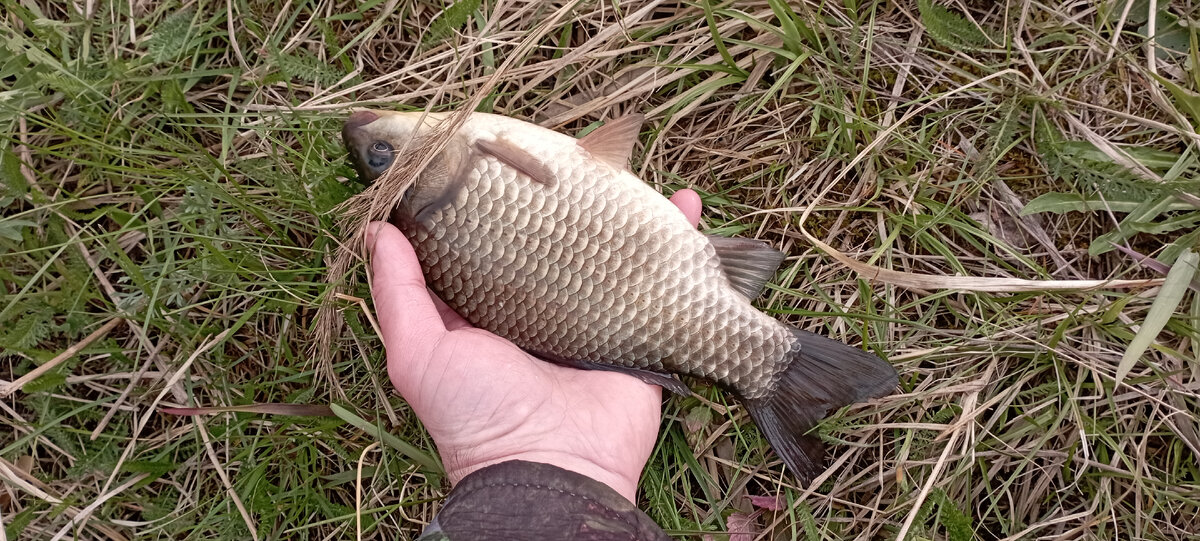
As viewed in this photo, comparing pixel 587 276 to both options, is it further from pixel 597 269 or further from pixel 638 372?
pixel 638 372

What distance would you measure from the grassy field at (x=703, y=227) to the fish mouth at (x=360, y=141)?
0.22m

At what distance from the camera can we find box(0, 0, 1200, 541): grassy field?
2375 mm

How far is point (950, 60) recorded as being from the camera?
251 centimetres

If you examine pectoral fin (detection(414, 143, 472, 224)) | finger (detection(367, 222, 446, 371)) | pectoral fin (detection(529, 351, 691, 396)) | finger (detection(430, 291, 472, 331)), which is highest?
pectoral fin (detection(414, 143, 472, 224))

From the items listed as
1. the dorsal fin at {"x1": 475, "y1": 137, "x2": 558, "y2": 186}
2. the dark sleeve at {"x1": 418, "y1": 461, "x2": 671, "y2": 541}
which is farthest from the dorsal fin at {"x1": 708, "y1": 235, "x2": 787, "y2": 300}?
the dark sleeve at {"x1": 418, "y1": 461, "x2": 671, "y2": 541}

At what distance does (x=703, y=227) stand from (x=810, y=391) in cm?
67

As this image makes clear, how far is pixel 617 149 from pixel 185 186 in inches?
61.9

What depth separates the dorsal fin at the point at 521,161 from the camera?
6.80ft

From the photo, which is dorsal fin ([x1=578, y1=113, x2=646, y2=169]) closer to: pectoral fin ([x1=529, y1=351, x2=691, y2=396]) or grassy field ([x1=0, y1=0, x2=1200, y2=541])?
grassy field ([x1=0, y1=0, x2=1200, y2=541])

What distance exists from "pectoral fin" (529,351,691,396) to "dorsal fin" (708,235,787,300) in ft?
1.20

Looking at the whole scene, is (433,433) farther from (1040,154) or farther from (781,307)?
(1040,154)

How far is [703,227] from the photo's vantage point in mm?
2525

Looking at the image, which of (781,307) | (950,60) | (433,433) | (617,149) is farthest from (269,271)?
(950,60)

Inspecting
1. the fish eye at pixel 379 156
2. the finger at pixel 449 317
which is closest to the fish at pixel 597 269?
the fish eye at pixel 379 156
